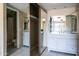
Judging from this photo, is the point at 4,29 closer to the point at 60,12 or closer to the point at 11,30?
the point at 11,30

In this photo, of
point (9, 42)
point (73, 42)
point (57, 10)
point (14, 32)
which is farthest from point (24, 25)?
point (73, 42)

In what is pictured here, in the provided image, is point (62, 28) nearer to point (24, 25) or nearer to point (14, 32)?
point (24, 25)

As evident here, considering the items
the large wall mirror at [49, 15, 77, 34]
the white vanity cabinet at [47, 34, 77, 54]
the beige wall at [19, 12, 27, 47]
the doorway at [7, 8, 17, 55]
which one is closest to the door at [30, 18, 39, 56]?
the beige wall at [19, 12, 27, 47]

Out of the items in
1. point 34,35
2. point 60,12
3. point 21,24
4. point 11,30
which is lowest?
point 34,35

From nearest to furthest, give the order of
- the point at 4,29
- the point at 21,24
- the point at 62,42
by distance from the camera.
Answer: the point at 4,29 → the point at 21,24 → the point at 62,42

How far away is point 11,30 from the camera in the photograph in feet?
7.53

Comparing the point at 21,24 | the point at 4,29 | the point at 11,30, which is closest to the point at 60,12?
the point at 21,24

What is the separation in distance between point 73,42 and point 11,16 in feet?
5.77

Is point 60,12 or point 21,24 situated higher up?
point 60,12

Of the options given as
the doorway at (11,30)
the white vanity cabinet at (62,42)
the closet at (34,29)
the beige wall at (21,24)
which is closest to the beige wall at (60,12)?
the closet at (34,29)

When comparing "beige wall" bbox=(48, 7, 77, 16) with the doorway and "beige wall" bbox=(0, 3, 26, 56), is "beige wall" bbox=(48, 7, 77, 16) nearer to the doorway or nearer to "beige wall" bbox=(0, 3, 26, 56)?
"beige wall" bbox=(0, 3, 26, 56)

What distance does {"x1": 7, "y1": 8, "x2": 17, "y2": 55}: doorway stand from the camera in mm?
2201

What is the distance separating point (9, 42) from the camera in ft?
7.29

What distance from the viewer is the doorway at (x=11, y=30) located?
2.20 m
